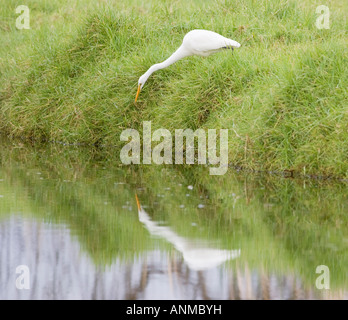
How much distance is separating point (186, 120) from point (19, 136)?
3.70 m

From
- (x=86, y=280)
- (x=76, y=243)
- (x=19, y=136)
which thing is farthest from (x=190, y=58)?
(x=86, y=280)

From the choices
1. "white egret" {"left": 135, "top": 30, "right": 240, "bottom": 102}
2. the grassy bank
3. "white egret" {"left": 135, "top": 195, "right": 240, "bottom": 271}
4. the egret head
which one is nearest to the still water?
"white egret" {"left": 135, "top": 195, "right": 240, "bottom": 271}

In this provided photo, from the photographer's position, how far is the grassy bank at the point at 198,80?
30.1ft

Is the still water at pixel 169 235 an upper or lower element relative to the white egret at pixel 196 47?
lower

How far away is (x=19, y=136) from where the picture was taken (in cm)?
1310

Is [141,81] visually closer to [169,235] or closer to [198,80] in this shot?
[198,80]

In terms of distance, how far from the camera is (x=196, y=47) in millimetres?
10898

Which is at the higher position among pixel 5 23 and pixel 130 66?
pixel 5 23

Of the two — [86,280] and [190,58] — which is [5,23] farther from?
[86,280]

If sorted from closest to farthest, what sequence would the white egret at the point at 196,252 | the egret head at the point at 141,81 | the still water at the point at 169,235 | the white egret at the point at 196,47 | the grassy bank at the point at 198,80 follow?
the still water at the point at 169,235 < the white egret at the point at 196,252 < the grassy bank at the point at 198,80 < the white egret at the point at 196,47 < the egret head at the point at 141,81

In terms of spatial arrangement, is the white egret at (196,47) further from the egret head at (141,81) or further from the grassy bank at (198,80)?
the grassy bank at (198,80)

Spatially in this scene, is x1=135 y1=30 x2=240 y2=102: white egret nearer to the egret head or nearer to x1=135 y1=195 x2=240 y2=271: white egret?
the egret head

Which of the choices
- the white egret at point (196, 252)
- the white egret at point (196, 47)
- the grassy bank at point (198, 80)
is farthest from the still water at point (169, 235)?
the white egret at point (196, 47)

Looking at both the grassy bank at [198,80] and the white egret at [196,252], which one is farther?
the grassy bank at [198,80]
